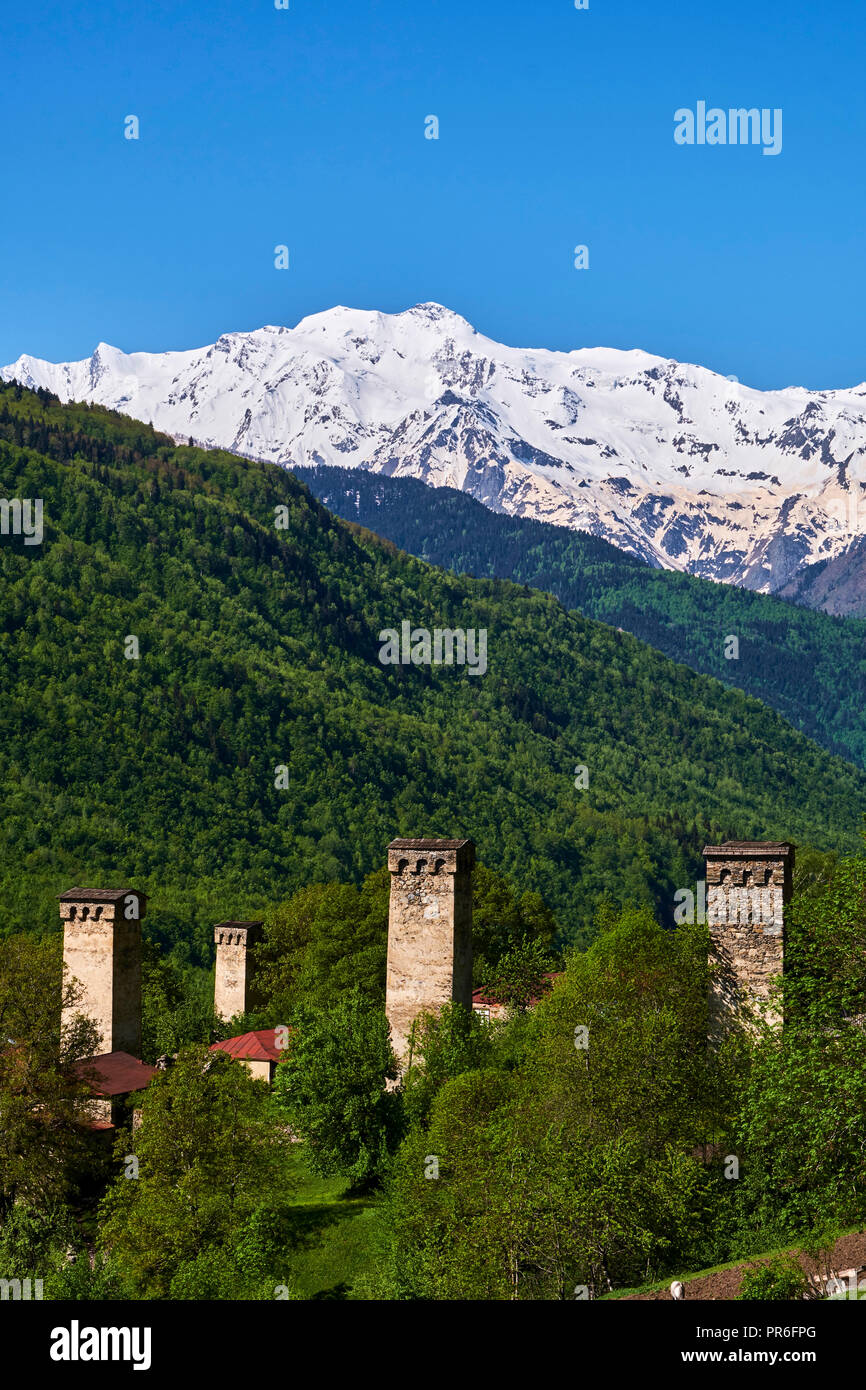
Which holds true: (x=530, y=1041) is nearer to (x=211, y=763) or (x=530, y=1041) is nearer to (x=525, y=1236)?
(x=525, y=1236)

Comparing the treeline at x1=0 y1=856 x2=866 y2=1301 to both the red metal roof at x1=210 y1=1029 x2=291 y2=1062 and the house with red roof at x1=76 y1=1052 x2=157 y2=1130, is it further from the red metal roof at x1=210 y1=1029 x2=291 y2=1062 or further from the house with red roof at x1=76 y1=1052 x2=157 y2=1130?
the red metal roof at x1=210 y1=1029 x2=291 y2=1062

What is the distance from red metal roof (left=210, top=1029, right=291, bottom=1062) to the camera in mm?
61656

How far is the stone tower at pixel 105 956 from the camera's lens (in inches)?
2191

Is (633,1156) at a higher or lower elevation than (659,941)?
lower

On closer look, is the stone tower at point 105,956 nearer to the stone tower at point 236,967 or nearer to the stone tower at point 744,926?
the stone tower at point 236,967

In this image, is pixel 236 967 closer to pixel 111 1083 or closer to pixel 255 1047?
pixel 255 1047

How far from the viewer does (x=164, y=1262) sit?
1551 inches

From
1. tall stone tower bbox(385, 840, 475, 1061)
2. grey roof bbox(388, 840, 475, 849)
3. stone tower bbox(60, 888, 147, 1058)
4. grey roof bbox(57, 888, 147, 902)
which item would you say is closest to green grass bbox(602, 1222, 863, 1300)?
tall stone tower bbox(385, 840, 475, 1061)

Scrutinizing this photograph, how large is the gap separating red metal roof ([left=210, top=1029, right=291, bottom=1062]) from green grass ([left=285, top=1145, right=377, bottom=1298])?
15.4 meters

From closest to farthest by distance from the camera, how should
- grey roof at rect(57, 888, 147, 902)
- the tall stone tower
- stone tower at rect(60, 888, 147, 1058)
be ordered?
1. the tall stone tower
2. stone tower at rect(60, 888, 147, 1058)
3. grey roof at rect(57, 888, 147, 902)

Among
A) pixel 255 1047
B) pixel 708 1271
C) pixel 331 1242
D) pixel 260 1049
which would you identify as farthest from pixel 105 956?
pixel 708 1271
